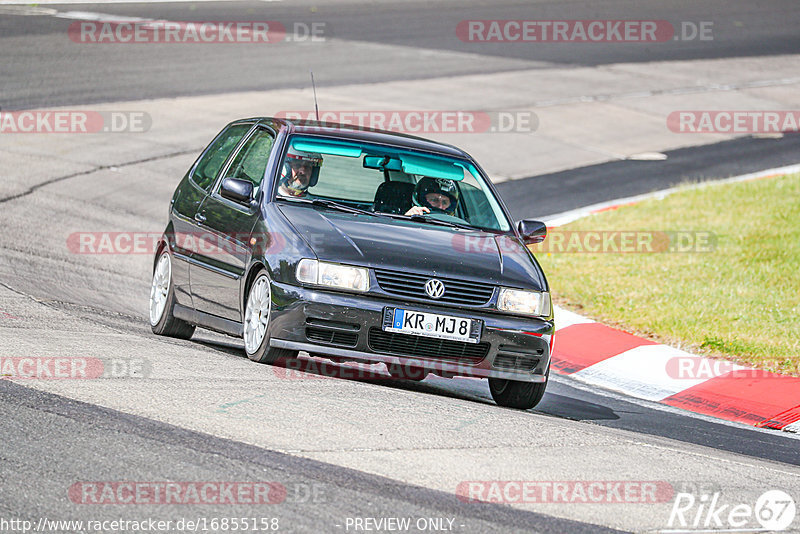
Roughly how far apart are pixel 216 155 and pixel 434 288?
9.29ft

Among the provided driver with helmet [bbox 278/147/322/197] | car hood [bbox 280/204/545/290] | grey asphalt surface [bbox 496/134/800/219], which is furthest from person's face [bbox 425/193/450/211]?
grey asphalt surface [bbox 496/134/800/219]

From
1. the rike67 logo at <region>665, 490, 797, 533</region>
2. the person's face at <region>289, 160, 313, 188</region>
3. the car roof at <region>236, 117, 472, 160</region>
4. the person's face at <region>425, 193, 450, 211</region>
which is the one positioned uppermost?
the car roof at <region>236, 117, 472, 160</region>

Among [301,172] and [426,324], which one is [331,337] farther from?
[301,172]

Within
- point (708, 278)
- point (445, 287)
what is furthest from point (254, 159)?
point (708, 278)

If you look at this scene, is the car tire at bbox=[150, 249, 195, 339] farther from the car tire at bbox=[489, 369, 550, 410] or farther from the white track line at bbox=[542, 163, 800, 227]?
the white track line at bbox=[542, 163, 800, 227]

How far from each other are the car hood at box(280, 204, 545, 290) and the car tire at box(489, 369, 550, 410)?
69 centimetres

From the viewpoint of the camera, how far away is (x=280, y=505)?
4.94m

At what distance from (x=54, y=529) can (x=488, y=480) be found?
193 cm

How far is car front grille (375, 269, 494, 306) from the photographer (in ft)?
24.5

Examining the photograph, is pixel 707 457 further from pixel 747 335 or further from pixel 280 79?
pixel 280 79

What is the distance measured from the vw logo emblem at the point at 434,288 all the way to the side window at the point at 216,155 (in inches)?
96.9

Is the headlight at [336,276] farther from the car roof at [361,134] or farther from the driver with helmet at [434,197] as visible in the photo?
the car roof at [361,134]

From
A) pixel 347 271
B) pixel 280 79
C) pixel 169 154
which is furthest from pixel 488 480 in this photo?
pixel 280 79

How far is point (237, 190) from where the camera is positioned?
8.23 m
